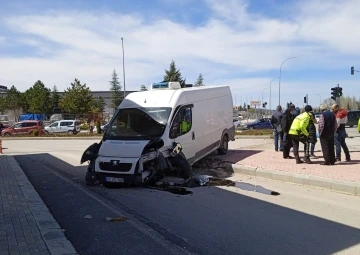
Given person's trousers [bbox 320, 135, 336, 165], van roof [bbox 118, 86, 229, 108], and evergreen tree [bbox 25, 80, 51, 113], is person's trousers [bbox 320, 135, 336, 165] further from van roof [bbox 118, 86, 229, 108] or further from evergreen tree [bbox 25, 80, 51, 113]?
evergreen tree [bbox 25, 80, 51, 113]

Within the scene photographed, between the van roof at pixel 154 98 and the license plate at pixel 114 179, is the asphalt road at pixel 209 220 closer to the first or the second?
the license plate at pixel 114 179

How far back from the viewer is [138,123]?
1017 cm

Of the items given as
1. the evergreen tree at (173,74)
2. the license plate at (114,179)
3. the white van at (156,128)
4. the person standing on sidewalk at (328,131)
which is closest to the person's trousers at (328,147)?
the person standing on sidewalk at (328,131)

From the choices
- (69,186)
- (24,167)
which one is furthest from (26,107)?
(69,186)

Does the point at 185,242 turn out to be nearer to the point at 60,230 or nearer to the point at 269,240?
the point at 269,240

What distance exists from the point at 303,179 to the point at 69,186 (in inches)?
225

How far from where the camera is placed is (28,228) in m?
5.52

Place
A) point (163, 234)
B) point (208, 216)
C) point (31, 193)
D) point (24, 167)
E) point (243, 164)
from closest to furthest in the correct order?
point (163, 234) → point (208, 216) → point (31, 193) → point (243, 164) → point (24, 167)

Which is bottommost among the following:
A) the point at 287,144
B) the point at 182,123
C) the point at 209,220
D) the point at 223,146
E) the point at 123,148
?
the point at 209,220

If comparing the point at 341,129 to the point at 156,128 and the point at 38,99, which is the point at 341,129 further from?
the point at 38,99

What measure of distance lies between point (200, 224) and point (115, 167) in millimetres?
3603

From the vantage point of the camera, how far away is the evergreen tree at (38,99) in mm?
66625

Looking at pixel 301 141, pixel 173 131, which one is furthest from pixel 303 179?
pixel 173 131

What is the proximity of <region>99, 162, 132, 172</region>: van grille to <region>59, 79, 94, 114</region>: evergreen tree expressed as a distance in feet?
176
